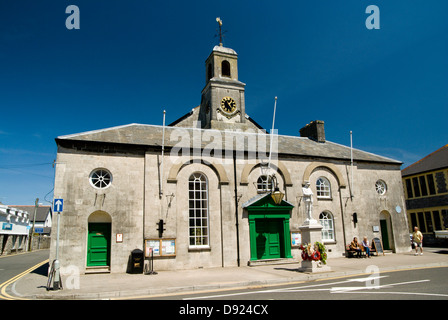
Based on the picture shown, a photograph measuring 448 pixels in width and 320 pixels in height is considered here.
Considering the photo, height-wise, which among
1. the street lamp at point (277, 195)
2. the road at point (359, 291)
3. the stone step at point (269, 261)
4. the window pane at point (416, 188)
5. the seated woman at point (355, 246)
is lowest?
the road at point (359, 291)

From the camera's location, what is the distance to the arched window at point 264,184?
64.3 ft

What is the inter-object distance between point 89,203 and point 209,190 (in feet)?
20.5

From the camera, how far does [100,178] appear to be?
16.7 m

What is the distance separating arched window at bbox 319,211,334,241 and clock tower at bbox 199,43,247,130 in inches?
394

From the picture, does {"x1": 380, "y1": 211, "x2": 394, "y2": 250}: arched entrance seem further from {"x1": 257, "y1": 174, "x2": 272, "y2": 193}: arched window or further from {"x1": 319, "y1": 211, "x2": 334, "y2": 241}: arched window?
{"x1": 257, "y1": 174, "x2": 272, "y2": 193}: arched window

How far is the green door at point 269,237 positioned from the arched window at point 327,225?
10.7 feet

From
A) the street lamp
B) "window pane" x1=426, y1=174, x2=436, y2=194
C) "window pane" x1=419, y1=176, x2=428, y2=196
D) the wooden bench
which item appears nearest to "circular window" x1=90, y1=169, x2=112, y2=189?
the street lamp

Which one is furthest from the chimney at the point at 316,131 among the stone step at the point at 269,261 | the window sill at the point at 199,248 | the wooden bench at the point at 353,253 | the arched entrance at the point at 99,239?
the arched entrance at the point at 99,239

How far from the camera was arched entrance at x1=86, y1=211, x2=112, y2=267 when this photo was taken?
15922mm

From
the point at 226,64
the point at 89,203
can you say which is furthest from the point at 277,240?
the point at 226,64

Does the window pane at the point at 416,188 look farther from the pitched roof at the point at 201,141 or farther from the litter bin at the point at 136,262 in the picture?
the litter bin at the point at 136,262

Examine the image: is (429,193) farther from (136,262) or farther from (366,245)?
(136,262)
